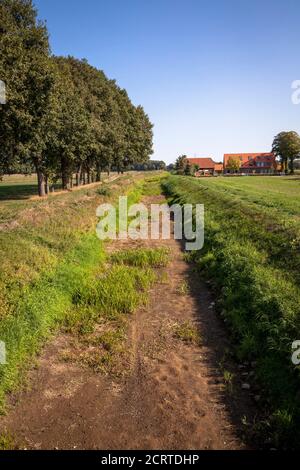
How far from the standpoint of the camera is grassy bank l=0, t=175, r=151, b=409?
26.3 ft

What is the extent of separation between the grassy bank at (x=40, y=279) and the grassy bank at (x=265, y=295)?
10.3 feet

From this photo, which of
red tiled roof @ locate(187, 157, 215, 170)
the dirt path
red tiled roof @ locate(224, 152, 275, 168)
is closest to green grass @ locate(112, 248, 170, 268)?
the dirt path

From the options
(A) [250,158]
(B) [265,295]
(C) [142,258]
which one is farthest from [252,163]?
(B) [265,295]

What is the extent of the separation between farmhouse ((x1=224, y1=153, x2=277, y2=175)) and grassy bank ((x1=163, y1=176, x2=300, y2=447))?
125m

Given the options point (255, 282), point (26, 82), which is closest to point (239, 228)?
point (255, 282)

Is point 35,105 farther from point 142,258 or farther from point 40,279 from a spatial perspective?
point 40,279

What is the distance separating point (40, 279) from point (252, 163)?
5655 inches

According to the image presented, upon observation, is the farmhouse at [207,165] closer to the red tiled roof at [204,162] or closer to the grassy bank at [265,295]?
the red tiled roof at [204,162]

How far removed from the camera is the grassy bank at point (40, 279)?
8027 mm

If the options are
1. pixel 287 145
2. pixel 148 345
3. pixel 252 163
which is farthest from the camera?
pixel 252 163

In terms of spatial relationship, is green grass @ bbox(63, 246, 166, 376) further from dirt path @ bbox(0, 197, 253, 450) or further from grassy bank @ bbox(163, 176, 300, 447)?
grassy bank @ bbox(163, 176, 300, 447)

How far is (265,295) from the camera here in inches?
375
